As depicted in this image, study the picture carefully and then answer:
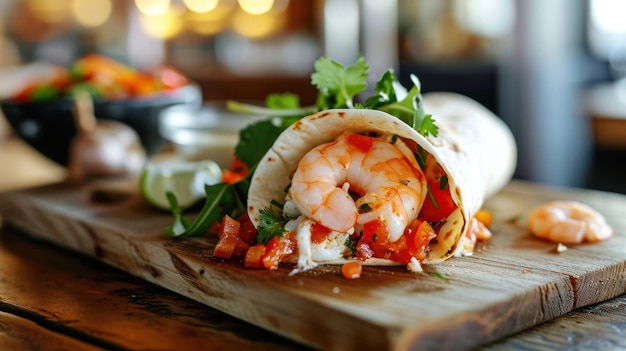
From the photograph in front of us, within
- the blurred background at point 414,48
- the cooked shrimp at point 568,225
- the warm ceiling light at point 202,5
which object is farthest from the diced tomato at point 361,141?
the warm ceiling light at point 202,5

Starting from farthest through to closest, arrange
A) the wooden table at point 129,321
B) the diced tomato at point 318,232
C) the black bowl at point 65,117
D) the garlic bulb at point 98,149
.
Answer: the black bowl at point 65,117 → the garlic bulb at point 98,149 → the diced tomato at point 318,232 → the wooden table at point 129,321

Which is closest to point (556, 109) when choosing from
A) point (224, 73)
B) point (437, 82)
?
point (437, 82)

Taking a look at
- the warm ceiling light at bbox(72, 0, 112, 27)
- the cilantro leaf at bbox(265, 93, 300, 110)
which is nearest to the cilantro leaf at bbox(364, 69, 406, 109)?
the cilantro leaf at bbox(265, 93, 300, 110)

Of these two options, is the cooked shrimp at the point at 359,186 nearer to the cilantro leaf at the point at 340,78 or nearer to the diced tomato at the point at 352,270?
the diced tomato at the point at 352,270

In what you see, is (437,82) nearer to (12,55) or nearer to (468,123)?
(468,123)

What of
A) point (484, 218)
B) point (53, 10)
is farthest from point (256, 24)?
point (484, 218)

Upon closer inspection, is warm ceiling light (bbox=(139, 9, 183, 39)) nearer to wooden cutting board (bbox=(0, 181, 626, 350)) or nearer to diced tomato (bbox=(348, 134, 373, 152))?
wooden cutting board (bbox=(0, 181, 626, 350))

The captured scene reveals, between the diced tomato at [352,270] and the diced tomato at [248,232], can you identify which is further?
the diced tomato at [248,232]
